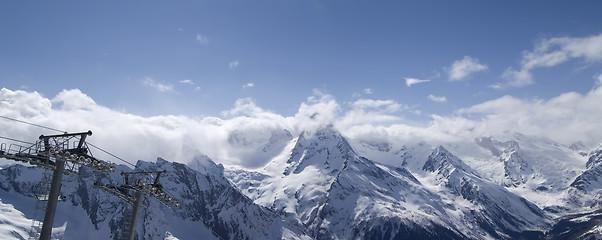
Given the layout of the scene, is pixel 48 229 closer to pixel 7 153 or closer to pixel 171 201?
pixel 7 153

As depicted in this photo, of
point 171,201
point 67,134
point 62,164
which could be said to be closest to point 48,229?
point 62,164

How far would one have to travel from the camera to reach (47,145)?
45.5 metres

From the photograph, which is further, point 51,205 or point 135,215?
point 135,215

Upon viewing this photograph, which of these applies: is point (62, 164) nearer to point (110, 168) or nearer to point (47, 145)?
point (47, 145)

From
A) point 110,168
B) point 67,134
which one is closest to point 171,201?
point 110,168

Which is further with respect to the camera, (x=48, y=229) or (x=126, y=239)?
(x=126, y=239)

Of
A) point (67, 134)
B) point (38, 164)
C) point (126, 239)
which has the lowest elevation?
point (126, 239)

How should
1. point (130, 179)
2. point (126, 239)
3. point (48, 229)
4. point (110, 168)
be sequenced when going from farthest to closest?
point (130, 179) → point (126, 239) → point (110, 168) → point (48, 229)

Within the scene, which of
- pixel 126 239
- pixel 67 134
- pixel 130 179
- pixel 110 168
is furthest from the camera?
pixel 130 179

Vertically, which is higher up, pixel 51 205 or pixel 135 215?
pixel 51 205

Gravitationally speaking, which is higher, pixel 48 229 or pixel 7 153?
pixel 7 153

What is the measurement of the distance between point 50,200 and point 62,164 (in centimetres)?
352

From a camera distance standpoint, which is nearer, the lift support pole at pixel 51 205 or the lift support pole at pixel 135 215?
the lift support pole at pixel 51 205

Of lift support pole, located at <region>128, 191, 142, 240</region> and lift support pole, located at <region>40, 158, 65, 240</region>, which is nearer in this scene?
lift support pole, located at <region>40, 158, 65, 240</region>
